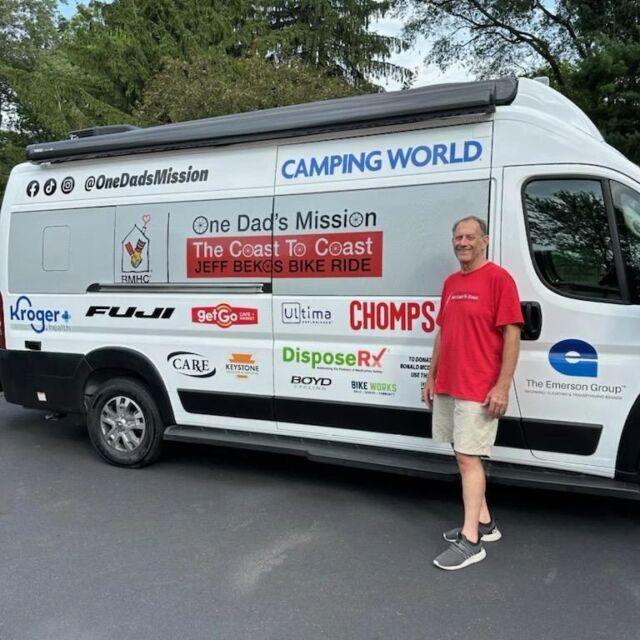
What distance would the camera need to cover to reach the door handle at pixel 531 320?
12.8ft

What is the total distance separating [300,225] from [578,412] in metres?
2.17

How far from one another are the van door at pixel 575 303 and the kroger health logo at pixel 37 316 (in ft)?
12.0

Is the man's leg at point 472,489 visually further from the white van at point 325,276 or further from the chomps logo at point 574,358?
the chomps logo at point 574,358

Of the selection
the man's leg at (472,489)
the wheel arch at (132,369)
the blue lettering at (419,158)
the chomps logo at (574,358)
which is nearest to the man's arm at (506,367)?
the man's leg at (472,489)

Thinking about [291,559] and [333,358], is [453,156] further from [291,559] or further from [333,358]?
[291,559]

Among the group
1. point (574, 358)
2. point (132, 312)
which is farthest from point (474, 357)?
point (132, 312)

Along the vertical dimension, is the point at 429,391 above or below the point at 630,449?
above

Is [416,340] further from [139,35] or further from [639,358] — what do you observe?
[139,35]

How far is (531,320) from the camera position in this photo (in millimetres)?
3918

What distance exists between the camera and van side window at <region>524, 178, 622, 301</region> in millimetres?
3844

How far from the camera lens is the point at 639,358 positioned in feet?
12.1

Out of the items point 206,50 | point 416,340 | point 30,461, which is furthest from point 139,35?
point 416,340

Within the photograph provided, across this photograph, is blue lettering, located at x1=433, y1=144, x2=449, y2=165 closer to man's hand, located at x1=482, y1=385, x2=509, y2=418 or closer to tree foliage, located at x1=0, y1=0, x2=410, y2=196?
man's hand, located at x1=482, y1=385, x2=509, y2=418

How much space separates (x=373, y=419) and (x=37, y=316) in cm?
310
